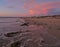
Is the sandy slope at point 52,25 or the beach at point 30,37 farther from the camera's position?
the sandy slope at point 52,25

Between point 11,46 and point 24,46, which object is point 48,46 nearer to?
point 24,46

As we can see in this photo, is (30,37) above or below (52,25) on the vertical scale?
above

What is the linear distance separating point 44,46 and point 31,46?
878 mm

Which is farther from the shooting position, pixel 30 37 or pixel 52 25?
pixel 52 25

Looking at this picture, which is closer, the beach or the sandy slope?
the beach

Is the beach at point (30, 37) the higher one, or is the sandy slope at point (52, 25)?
the beach at point (30, 37)

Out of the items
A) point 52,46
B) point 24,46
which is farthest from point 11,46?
point 52,46

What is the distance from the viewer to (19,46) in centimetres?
839

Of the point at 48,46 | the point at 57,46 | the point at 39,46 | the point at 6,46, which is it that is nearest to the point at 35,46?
the point at 39,46

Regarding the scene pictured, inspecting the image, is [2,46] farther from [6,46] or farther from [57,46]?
[57,46]

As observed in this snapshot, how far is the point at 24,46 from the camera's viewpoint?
27.6ft

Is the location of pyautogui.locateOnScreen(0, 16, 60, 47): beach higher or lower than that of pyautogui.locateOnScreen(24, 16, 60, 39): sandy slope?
higher

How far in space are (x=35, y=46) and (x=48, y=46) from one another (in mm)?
888

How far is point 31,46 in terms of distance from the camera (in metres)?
8.27
